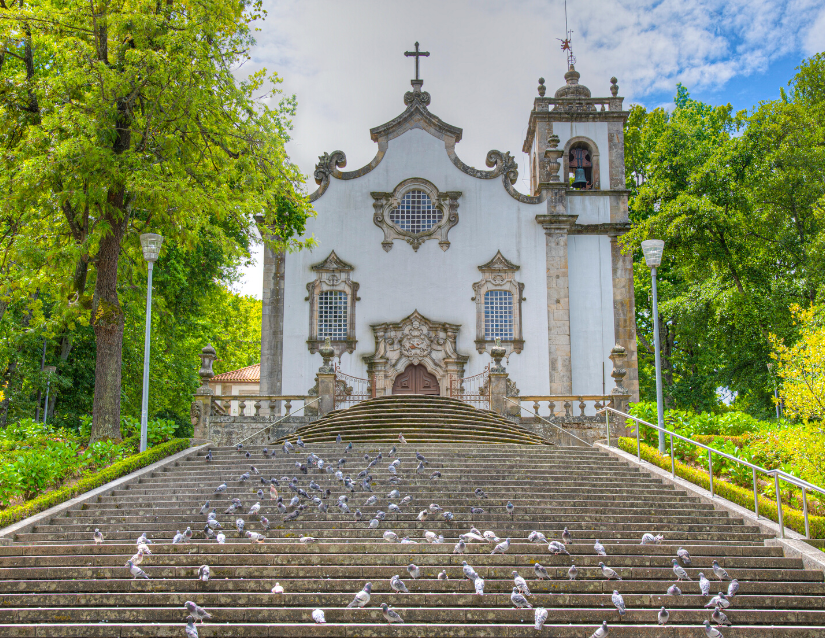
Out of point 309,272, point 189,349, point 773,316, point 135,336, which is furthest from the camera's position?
point 189,349

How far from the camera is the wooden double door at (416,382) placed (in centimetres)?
2172

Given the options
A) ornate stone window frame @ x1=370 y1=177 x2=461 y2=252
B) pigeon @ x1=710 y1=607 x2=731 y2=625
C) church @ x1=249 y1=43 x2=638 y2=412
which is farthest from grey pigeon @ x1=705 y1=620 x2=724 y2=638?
ornate stone window frame @ x1=370 y1=177 x2=461 y2=252

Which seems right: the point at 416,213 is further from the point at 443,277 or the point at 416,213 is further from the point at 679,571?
the point at 679,571

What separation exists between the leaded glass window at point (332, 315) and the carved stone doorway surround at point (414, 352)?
114cm

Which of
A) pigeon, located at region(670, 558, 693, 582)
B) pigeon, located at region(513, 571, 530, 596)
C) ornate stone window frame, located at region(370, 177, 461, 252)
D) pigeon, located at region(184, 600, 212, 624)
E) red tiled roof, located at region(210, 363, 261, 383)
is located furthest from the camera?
red tiled roof, located at region(210, 363, 261, 383)

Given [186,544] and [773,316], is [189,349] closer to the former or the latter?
[186,544]

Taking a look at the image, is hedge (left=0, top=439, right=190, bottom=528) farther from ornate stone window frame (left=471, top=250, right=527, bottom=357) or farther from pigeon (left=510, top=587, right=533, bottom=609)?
ornate stone window frame (left=471, top=250, right=527, bottom=357)

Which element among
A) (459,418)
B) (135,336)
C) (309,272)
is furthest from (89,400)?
(459,418)

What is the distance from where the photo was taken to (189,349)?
24.1 m

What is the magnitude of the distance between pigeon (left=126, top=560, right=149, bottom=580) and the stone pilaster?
1529 cm

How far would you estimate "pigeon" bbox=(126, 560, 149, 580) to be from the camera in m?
8.14

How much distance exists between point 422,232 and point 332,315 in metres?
3.79

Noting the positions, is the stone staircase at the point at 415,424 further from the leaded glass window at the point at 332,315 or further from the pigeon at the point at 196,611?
the pigeon at the point at 196,611

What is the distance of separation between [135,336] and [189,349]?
343cm
